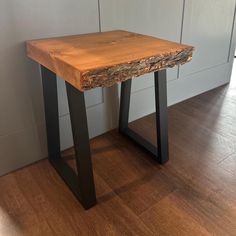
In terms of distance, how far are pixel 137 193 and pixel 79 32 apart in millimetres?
824

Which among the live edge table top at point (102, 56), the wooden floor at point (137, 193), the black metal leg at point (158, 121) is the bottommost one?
the wooden floor at point (137, 193)

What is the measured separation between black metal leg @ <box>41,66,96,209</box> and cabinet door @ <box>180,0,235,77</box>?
1077 mm

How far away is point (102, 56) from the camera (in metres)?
0.91

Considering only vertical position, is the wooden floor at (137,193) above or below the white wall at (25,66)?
below

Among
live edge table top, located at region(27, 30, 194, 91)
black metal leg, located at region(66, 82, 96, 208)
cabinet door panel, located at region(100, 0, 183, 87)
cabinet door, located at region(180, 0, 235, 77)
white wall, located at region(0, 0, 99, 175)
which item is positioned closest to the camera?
live edge table top, located at region(27, 30, 194, 91)

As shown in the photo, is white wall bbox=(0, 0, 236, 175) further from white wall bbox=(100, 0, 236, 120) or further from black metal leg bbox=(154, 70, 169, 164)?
black metal leg bbox=(154, 70, 169, 164)

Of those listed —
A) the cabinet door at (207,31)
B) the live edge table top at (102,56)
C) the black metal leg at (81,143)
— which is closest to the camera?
the live edge table top at (102,56)

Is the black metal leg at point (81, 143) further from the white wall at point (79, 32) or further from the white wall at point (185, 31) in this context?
the white wall at point (185, 31)

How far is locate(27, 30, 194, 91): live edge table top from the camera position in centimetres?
81

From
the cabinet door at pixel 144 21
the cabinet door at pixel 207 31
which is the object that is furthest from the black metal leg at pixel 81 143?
the cabinet door at pixel 207 31

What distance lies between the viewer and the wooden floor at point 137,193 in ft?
3.35

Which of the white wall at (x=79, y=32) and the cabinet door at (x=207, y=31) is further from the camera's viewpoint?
the cabinet door at (x=207, y=31)

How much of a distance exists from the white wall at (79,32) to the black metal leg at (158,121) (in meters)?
0.09

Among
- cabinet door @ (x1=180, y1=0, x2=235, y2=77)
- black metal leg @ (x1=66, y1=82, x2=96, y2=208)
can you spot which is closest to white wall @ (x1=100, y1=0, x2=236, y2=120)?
cabinet door @ (x1=180, y1=0, x2=235, y2=77)
